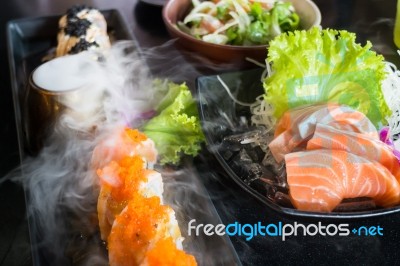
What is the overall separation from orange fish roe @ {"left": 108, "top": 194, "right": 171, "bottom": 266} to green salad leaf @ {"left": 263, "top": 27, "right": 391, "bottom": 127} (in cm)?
61

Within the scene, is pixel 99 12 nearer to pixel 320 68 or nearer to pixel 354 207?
pixel 320 68

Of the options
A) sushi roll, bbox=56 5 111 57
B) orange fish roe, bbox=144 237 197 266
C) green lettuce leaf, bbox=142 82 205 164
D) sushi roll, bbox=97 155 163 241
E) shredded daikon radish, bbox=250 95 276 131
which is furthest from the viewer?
sushi roll, bbox=56 5 111 57

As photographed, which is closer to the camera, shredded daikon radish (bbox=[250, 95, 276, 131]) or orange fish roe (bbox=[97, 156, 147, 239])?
orange fish roe (bbox=[97, 156, 147, 239])

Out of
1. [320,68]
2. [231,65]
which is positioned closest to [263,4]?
[231,65]

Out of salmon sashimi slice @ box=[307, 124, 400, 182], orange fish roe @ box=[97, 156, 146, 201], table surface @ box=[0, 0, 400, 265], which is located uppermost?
orange fish roe @ box=[97, 156, 146, 201]

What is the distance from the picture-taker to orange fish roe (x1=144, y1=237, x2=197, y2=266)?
2.71 ft

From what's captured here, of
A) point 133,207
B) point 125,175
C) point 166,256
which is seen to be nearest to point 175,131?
point 125,175

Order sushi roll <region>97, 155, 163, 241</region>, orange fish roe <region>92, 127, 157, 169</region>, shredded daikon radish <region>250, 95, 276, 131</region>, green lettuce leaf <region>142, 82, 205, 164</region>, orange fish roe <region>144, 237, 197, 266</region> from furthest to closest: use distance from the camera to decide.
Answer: shredded daikon radish <region>250, 95, 276, 131</region> → green lettuce leaf <region>142, 82, 205, 164</region> → orange fish roe <region>92, 127, 157, 169</region> → sushi roll <region>97, 155, 163, 241</region> → orange fish roe <region>144, 237, 197, 266</region>

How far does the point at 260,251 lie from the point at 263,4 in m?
1.19

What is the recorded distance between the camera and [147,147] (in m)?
1.18

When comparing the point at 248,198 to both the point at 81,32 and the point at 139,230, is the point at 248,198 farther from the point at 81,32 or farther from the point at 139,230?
the point at 81,32

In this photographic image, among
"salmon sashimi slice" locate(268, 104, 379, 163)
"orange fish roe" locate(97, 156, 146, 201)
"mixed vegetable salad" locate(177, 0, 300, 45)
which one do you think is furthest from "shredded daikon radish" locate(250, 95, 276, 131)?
"orange fish roe" locate(97, 156, 146, 201)

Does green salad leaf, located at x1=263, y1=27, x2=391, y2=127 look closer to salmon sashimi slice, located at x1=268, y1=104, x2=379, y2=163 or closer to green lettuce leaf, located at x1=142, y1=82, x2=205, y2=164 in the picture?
salmon sashimi slice, located at x1=268, y1=104, x2=379, y2=163

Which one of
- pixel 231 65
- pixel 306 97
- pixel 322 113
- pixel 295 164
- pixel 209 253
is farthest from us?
pixel 231 65
